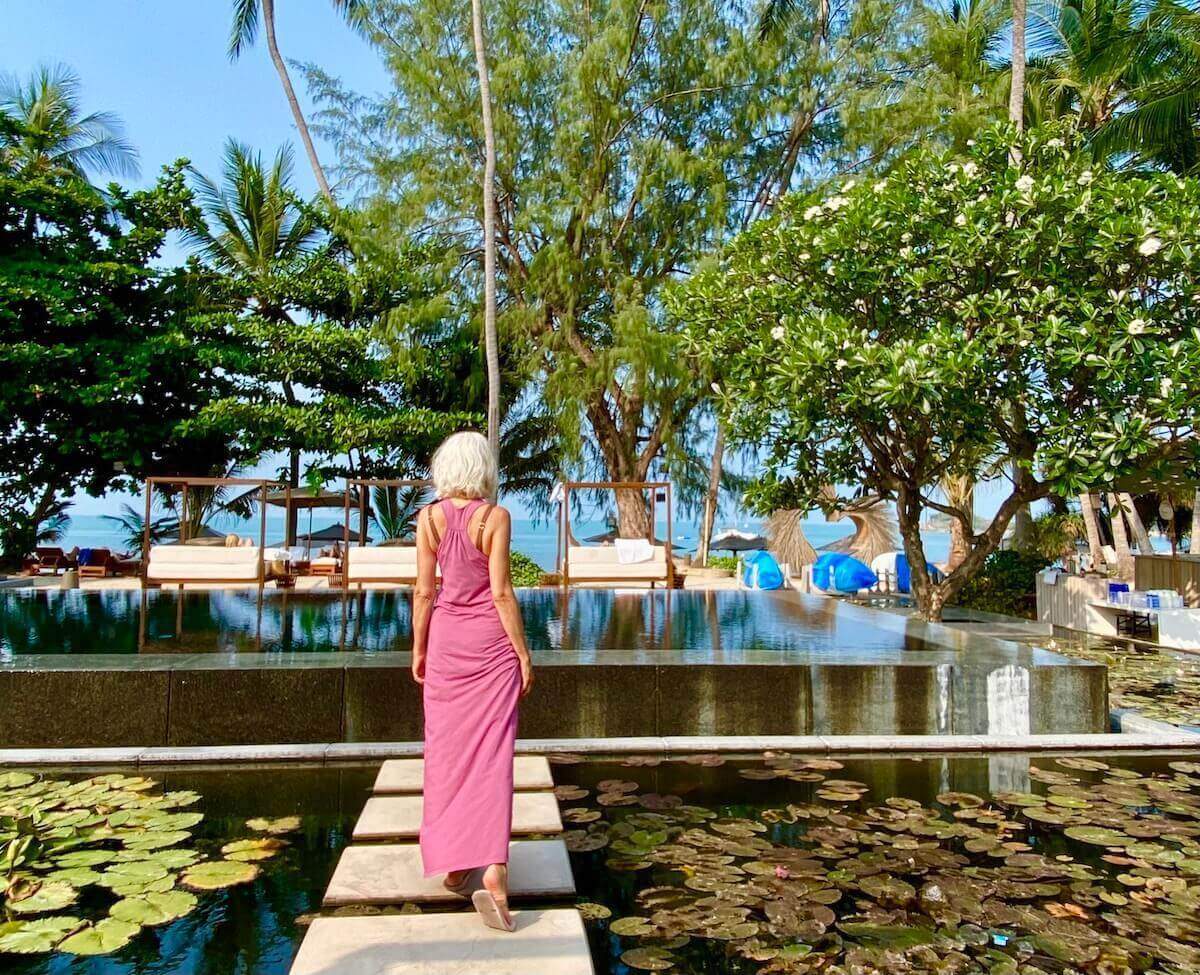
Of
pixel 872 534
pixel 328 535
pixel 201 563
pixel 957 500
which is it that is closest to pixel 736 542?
pixel 872 534

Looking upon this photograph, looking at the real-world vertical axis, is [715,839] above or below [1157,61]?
below

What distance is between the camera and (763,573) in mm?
17500

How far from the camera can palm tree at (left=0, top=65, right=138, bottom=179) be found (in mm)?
20703

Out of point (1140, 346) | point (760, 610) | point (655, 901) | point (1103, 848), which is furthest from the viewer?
point (760, 610)

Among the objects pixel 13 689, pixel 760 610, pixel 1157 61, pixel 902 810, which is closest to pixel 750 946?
pixel 902 810

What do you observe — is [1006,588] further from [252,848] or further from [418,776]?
[252,848]

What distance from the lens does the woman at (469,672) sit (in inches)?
114

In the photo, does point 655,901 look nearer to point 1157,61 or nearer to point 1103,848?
point 1103,848

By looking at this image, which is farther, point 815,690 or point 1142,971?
point 815,690

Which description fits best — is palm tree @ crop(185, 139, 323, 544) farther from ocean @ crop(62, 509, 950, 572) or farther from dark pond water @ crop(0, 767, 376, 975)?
dark pond water @ crop(0, 767, 376, 975)

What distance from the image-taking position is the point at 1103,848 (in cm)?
375

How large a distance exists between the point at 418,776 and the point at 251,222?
19551 millimetres

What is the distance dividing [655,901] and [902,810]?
1.51 m

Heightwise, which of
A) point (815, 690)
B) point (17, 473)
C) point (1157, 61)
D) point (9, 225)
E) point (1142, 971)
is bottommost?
point (1142, 971)
